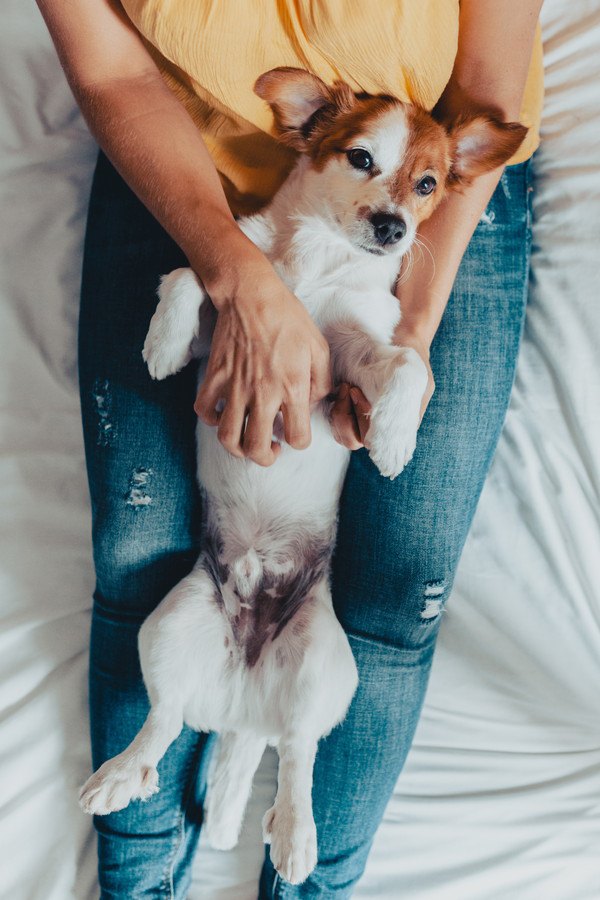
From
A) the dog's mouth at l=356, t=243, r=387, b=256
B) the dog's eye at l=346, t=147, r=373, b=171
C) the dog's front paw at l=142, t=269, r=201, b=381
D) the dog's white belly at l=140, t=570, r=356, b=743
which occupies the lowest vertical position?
the dog's white belly at l=140, t=570, r=356, b=743

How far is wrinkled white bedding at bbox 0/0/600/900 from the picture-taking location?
4.79 feet

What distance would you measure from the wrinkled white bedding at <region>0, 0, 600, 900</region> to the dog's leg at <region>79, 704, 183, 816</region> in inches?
12.3

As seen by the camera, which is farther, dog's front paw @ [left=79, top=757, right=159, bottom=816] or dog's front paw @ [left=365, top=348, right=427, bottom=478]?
dog's front paw @ [left=79, top=757, right=159, bottom=816]

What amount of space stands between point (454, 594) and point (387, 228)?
794 mm

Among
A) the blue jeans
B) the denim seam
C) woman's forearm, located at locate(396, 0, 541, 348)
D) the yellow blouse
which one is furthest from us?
the denim seam

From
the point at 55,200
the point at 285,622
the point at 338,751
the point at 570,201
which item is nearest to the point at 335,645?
the point at 285,622

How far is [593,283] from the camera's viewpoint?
1.41 meters

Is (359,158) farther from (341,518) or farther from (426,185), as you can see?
(341,518)

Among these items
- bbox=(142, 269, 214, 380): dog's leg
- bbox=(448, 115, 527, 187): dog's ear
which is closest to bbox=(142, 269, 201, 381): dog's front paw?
bbox=(142, 269, 214, 380): dog's leg

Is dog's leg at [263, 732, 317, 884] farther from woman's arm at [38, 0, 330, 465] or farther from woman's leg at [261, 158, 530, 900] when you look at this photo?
woman's arm at [38, 0, 330, 465]

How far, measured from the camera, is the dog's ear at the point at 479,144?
120 centimetres

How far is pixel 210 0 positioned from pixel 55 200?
62cm

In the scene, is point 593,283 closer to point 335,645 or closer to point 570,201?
point 570,201

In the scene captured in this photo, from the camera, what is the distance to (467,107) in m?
1.28
